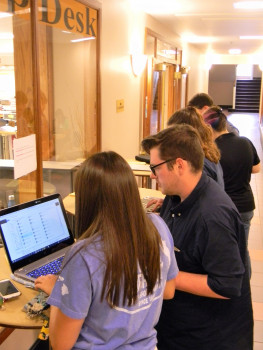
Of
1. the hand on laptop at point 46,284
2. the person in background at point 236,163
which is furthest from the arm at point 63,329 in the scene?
the person in background at point 236,163

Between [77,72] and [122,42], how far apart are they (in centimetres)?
105

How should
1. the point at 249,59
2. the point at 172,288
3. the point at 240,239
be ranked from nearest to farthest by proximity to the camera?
1. the point at 172,288
2. the point at 240,239
3. the point at 249,59

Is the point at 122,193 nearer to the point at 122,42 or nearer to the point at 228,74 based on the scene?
the point at 122,42

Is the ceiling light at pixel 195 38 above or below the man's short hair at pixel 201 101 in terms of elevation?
above

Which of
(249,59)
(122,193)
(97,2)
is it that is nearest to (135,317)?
(122,193)

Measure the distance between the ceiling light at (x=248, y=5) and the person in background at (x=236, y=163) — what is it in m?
2.69

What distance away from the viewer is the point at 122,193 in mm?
1157

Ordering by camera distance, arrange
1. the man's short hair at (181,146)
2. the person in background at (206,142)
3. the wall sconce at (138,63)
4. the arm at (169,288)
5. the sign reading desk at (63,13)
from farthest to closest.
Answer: the wall sconce at (138,63), the sign reading desk at (63,13), the person in background at (206,142), the man's short hair at (181,146), the arm at (169,288)

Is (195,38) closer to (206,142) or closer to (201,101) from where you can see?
(201,101)

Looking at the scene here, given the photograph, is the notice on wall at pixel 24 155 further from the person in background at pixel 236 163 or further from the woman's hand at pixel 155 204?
the person in background at pixel 236 163

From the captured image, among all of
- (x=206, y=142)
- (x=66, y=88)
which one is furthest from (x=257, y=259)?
(x=66, y=88)

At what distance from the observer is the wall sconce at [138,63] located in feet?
16.9

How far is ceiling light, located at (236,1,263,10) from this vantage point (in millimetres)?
4948

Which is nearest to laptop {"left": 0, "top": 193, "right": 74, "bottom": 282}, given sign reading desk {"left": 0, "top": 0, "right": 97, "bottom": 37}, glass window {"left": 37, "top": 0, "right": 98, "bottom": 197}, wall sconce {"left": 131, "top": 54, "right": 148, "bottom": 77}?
glass window {"left": 37, "top": 0, "right": 98, "bottom": 197}
